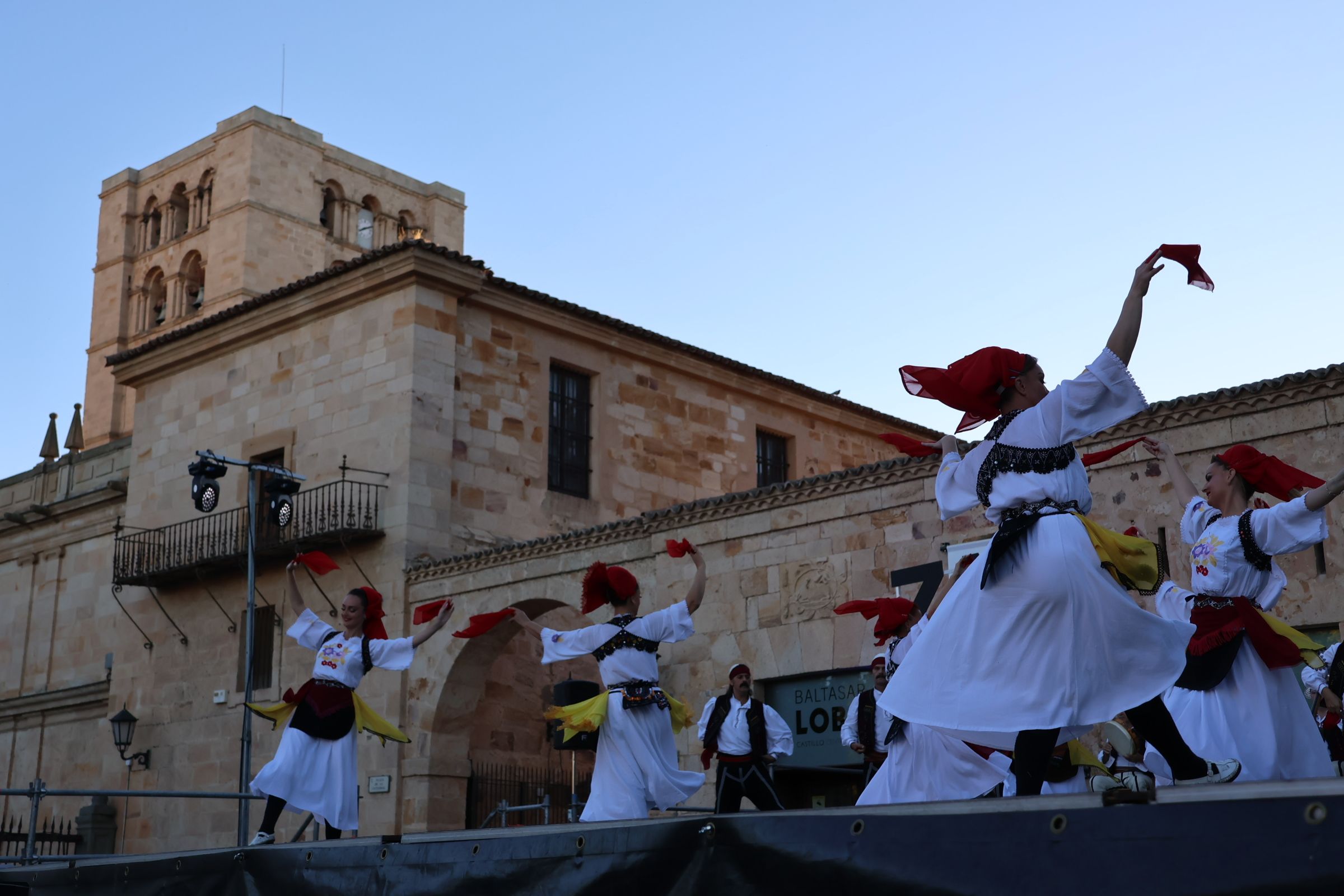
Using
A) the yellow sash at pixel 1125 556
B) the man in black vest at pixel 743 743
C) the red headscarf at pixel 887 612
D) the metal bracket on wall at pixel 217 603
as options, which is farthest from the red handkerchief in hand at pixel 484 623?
the metal bracket on wall at pixel 217 603

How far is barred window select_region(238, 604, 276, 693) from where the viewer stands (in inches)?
871

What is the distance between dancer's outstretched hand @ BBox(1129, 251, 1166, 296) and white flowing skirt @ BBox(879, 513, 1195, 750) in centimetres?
79

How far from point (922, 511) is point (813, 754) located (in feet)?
9.97

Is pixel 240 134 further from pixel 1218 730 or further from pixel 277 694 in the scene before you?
pixel 1218 730

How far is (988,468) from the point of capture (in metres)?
5.34

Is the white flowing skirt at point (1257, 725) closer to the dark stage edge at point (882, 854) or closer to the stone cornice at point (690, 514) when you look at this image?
the dark stage edge at point (882, 854)

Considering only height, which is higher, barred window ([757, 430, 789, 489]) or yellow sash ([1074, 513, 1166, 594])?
barred window ([757, 430, 789, 489])

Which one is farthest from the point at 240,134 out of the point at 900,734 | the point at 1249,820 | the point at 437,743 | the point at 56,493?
the point at 1249,820

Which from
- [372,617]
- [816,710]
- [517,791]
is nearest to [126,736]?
[517,791]

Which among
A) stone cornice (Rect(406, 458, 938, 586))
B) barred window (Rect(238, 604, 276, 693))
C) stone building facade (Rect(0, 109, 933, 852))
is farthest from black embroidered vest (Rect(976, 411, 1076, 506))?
barred window (Rect(238, 604, 276, 693))

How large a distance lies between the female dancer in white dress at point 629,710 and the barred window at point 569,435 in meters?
13.6

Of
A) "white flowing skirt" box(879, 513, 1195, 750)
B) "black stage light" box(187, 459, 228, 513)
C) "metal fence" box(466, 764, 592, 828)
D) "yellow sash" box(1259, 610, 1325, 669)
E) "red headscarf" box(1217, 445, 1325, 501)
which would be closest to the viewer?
"white flowing skirt" box(879, 513, 1195, 750)

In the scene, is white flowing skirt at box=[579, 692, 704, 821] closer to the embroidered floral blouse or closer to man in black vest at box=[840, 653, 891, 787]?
man in black vest at box=[840, 653, 891, 787]

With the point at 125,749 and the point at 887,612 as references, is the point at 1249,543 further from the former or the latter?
the point at 125,749
